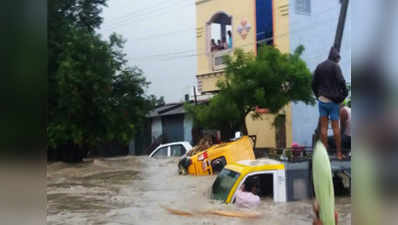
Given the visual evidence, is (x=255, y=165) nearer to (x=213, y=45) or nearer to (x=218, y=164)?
(x=218, y=164)

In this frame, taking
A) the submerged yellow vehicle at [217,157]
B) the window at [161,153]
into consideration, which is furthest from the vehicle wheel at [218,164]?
the window at [161,153]

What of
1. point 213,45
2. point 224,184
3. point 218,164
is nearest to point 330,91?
point 224,184

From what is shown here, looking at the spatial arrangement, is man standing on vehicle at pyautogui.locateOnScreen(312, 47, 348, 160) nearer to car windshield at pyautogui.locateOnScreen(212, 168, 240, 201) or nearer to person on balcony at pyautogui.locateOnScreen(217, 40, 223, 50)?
car windshield at pyautogui.locateOnScreen(212, 168, 240, 201)

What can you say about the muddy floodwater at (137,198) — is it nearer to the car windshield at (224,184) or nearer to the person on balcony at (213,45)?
the car windshield at (224,184)

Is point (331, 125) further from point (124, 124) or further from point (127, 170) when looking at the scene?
point (127, 170)

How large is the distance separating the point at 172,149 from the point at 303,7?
2.30 meters

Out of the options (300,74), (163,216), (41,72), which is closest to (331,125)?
(300,74)

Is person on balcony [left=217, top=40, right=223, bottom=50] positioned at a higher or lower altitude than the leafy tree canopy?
higher

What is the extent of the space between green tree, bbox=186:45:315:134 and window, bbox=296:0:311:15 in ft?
1.14

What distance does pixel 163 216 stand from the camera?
4277mm

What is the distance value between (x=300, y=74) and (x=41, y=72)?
2433mm

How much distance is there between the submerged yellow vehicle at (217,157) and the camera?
15.7ft

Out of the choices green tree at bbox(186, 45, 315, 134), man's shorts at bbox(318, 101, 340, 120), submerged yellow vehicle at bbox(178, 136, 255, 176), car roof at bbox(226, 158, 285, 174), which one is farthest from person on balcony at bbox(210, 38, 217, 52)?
man's shorts at bbox(318, 101, 340, 120)

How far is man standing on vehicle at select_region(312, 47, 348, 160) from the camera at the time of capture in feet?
11.6
